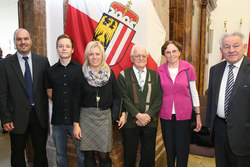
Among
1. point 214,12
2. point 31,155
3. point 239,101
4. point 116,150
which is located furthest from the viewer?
point 214,12

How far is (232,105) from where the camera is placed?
155cm

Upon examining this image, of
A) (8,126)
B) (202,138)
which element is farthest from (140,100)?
(202,138)

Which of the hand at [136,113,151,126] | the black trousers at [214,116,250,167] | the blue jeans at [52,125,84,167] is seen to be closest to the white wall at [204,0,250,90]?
the black trousers at [214,116,250,167]

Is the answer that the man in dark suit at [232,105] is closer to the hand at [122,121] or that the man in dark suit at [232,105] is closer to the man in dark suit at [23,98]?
the hand at [122,121]

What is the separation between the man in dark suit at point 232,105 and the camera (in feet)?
5.00

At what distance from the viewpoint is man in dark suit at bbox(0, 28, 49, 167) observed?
6.20 feet

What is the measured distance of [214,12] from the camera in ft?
18.4

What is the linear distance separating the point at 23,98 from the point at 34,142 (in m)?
0.50

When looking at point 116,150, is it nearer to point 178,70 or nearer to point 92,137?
point 92,137

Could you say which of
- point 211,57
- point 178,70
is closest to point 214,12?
point 211,57

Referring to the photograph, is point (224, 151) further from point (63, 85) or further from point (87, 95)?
point (63, 85)

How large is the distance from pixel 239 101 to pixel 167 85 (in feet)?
2.08

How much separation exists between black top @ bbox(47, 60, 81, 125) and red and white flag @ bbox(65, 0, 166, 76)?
486mm

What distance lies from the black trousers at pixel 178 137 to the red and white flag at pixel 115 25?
0.85 meters
